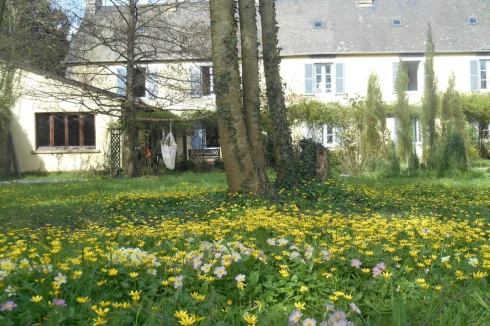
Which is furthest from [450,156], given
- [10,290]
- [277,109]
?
[10,290]

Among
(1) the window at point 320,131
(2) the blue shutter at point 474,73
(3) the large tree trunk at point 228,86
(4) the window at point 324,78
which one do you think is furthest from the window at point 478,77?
(3) the large tree trunk at point 228,86

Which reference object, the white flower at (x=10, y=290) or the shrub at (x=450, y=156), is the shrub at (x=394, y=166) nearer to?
the shrub at (x=450, y=156)

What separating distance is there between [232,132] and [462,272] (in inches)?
180

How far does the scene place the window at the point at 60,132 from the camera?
2117cm

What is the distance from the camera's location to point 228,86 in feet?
23.2

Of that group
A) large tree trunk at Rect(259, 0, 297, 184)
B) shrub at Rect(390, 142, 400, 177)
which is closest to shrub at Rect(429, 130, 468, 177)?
shrub at Rect(390, 142, 400, 177)

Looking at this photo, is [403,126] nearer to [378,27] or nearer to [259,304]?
[378,27]

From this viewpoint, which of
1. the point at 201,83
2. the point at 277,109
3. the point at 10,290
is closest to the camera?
the point at 10,290

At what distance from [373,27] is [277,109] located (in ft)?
67.0

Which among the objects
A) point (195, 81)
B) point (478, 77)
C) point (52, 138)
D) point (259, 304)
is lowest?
point (259, 304)

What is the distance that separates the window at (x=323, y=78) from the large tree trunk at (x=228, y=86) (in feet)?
61.2

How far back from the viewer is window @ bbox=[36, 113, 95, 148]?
21172 mm

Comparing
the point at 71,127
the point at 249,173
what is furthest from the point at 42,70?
the point at 249,173

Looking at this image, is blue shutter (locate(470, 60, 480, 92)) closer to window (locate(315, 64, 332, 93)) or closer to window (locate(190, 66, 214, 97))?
window (locate(315, 64, 332, 93))
